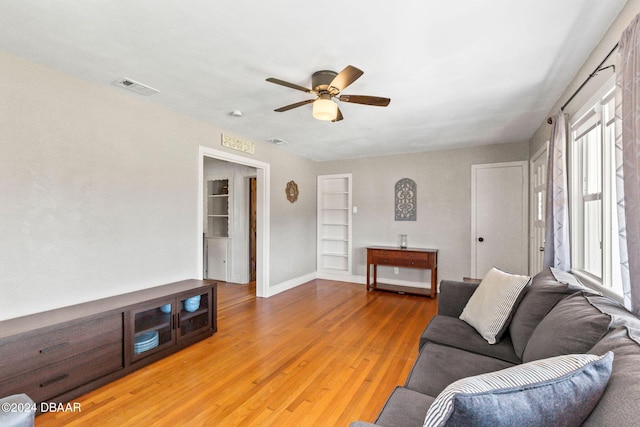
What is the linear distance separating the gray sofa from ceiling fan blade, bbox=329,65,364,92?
5.74 feet

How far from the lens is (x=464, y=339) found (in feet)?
6.35

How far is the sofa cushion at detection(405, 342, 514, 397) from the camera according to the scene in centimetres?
145

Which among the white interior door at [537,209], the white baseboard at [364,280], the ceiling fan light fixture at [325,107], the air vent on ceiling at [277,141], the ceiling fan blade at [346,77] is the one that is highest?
the air vent on ceiling at [277,141]

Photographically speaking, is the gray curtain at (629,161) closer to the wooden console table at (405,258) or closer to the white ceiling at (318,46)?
the white ceiling at (318,46)

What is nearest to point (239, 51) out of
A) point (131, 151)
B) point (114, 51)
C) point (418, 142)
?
point (114, 51)

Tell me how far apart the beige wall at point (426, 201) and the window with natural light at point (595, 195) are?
A: 2.31m

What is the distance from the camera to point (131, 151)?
9.37 feet

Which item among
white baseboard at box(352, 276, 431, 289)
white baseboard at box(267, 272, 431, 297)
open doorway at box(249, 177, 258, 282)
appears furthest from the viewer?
open doorway at box(249, 177, 258, 282)

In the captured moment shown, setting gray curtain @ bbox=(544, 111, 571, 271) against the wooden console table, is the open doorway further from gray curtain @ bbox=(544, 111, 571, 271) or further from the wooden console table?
gray curtain @ bbox=(544, 111, 571, 271)

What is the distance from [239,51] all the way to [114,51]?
0.87 metres

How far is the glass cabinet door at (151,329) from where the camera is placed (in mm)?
2506

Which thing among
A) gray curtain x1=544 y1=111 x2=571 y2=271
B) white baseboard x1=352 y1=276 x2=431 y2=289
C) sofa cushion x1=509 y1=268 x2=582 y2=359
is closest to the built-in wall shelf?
white baseboard x1=352 y1=276 x2=431 y2=289

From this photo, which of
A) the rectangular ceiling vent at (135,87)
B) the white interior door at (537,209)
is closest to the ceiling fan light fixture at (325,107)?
the rectangular ceiling vent at (135,87)

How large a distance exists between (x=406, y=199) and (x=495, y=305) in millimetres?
A: 3488
